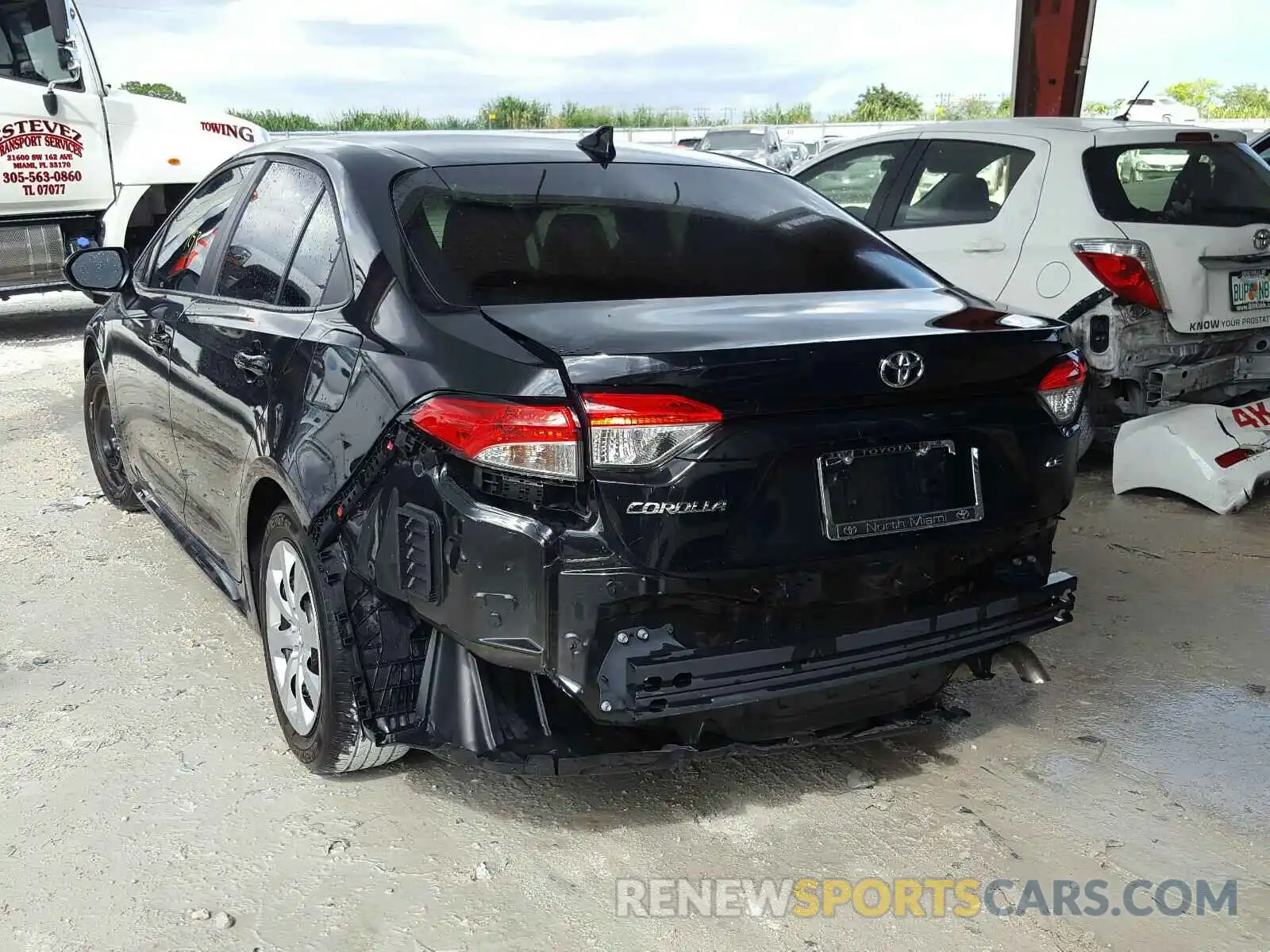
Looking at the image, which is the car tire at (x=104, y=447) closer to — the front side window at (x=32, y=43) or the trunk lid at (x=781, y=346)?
the trunk lid at (x=781, y=346)

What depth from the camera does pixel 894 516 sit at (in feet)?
8.74

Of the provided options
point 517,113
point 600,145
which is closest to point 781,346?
point 600,145

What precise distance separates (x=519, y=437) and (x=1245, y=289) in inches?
186

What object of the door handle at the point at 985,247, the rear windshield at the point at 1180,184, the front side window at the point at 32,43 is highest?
the front side window at the point at 32,43

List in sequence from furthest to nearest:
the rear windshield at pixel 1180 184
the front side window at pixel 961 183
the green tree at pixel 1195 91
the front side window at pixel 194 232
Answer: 1. the green tree at pixel 1195 91
2. the front side window at pixel 961 183
3. the rear windshield at pixel 1180 184
4. the front side window at pixel 194 232

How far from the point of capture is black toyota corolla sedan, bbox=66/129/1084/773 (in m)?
2.45

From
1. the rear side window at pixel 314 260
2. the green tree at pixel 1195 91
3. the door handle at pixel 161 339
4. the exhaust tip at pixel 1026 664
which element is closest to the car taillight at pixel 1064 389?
the exhaust tip at pixel 1026 664

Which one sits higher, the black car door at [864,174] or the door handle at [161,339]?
the black car door at [864,174]

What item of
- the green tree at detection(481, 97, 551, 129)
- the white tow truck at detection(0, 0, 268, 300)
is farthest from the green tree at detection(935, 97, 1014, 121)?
the white tow truck at detection(0, 0, 268, 300)

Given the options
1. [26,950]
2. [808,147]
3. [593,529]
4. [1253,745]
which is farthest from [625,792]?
[808,147]

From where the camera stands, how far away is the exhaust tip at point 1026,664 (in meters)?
3.20

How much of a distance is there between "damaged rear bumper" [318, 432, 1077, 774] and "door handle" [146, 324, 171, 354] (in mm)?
1547

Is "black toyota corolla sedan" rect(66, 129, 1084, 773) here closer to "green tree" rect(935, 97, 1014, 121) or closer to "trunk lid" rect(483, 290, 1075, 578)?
"trunk lid" rect(483, 290, 1075, 578)

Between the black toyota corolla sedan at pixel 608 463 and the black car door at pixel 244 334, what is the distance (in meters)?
0.02
